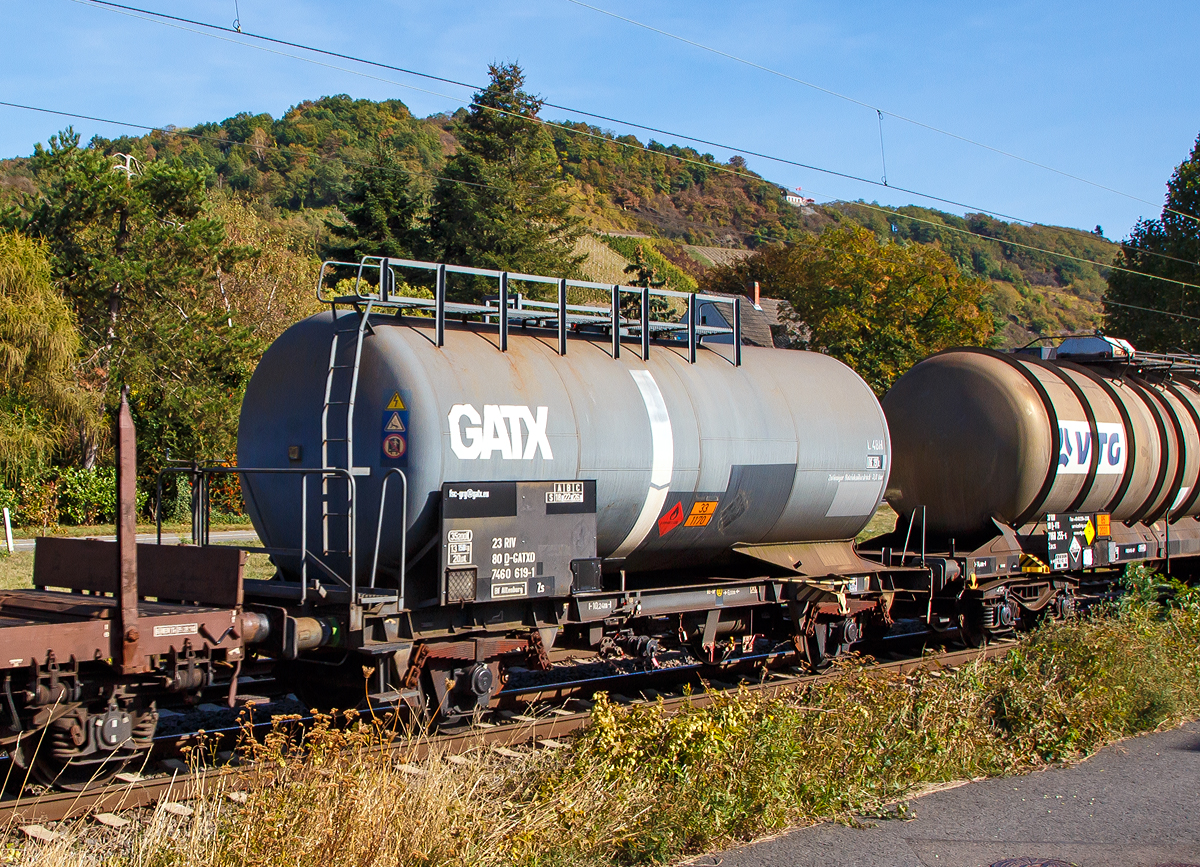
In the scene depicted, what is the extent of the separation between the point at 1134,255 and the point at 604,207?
105829mm

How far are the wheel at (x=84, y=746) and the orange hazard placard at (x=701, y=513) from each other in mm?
4998

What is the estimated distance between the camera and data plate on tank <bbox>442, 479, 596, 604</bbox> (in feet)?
26.7

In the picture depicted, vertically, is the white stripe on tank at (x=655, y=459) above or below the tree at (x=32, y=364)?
below

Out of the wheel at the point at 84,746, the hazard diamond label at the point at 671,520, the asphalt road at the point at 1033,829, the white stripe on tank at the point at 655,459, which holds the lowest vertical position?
the asphalt road at the point at 1033,829

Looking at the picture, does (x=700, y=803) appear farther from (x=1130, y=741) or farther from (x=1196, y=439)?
(x=1196, y=439)

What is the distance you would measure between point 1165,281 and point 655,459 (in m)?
45.0

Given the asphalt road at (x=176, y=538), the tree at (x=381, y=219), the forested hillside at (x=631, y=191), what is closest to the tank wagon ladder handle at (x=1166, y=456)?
the asphalt road at (x=176, y=538)

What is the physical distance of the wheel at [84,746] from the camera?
685cm

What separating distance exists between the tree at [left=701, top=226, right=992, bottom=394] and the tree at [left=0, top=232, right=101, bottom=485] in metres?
35.8

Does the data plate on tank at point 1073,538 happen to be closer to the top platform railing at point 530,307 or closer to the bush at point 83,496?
the top platform railing at point 530,307

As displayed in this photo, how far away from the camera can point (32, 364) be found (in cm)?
3050

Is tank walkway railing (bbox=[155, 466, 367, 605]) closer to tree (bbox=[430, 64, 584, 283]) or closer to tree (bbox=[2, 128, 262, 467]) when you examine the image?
tree (bbox=[2, 128, 262, 467])

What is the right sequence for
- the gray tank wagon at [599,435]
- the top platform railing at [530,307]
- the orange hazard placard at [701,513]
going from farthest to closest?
the orange hazard placard at [701,513]
the top platform railing at [530,307]
the gray tank wagon at [599,435]

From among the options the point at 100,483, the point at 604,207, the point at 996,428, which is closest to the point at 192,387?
the point at 100,483
